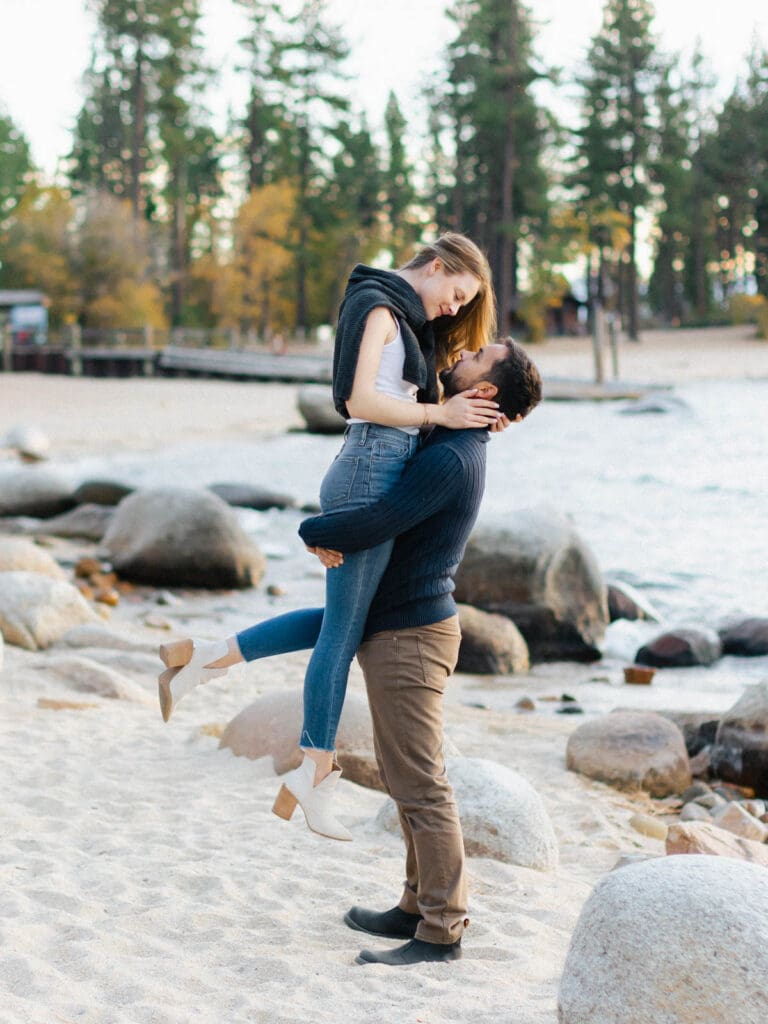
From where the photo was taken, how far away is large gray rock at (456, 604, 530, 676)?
28.8 ft

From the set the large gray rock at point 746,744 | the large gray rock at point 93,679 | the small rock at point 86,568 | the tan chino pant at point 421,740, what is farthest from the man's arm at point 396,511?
the small rock at point 86,568

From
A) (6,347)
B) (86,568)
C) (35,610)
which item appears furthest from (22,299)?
(35,610)

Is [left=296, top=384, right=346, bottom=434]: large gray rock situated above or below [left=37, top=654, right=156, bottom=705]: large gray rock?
above

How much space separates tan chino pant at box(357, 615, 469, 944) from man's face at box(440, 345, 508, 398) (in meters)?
0.64

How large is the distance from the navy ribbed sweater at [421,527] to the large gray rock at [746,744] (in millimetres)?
3338

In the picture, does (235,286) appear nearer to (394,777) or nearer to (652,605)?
(652,605)

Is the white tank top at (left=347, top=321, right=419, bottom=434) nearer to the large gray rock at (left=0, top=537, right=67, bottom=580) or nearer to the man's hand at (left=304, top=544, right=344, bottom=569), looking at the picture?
the man's hand at (left=304, top=544, right=344, bottom=569)

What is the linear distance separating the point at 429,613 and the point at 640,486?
15.3 metres

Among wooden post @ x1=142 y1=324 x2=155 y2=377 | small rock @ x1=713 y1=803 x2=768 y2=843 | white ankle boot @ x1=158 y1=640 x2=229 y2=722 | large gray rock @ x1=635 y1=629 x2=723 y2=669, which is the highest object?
wooden post @ x1=142 y1=324 x2=155 y2=377

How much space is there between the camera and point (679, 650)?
9164 millimetres

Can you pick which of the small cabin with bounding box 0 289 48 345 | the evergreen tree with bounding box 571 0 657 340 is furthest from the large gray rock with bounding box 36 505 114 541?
the evergreen tree with bounding box 571 0 657 340

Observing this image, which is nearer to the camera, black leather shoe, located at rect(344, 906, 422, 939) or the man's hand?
the man's hand

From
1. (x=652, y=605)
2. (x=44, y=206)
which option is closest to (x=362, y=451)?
(x=652, y=605)

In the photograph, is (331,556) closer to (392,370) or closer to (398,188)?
(392,370)
